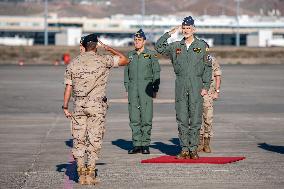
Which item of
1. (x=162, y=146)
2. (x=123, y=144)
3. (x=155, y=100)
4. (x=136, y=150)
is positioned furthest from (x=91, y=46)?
(x=155, y=100)

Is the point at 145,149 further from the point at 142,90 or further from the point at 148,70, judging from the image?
the point at 148,70

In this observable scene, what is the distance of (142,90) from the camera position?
748 inches

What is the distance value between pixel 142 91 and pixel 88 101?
4.48 metres

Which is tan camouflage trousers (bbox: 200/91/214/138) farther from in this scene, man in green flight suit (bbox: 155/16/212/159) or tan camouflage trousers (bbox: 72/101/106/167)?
tan camouflage trousers (bbox: 72/101/106/167)

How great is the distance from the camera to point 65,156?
61.0ft

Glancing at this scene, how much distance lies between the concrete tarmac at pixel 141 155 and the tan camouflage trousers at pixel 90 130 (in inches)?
21.4

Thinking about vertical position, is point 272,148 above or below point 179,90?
below

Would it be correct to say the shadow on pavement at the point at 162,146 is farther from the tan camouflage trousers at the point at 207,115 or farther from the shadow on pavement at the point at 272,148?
the shadow on pavement at the point at 272,148

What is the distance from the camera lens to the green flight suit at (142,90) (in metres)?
19.0

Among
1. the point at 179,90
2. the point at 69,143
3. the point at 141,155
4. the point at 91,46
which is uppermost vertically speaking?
the point at 91,46

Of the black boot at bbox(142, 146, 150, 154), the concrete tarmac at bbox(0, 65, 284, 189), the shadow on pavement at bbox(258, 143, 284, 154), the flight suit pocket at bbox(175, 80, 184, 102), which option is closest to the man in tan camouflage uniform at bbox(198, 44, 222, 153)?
the concrete tarmac at bbox(0, 65, 284, 189)

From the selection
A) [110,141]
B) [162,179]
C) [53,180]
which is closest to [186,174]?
[162,179]

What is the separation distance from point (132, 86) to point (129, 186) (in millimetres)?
4693

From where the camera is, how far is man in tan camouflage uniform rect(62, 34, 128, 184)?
1457cm
